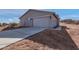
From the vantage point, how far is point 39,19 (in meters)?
7.73

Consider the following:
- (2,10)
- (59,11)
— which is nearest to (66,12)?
(59,11)

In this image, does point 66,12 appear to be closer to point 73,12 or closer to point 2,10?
point 73,12

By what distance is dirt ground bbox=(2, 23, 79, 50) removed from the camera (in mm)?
7707

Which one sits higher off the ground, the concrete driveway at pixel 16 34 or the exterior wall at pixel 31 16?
the exterior wall at pixel 31 16

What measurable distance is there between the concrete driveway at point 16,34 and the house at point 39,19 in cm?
5

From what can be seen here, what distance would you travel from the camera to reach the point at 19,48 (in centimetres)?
771

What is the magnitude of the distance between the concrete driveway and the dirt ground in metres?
0.03

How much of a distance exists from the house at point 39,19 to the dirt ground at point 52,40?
0.06 meters

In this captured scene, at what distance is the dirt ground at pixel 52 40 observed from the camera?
7.71 metres

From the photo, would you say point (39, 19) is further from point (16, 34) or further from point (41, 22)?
point (16, 34)

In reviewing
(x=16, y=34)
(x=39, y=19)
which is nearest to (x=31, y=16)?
(x=39, y=19)

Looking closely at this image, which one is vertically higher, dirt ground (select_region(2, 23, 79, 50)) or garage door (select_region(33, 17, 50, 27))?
garage door (select_region(33, 17, 50, 27))

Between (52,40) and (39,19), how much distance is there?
0.70 feet
